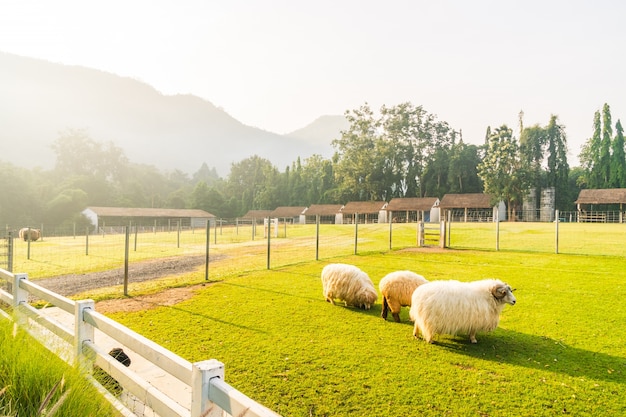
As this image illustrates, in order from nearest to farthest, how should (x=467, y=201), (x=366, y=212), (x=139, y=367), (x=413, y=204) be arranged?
1. (x=139, y=367)
2. (x=467, y=201)
3. (x=413, y=204)
4. (x=366, y=212)

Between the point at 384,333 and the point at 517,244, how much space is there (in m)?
20.4

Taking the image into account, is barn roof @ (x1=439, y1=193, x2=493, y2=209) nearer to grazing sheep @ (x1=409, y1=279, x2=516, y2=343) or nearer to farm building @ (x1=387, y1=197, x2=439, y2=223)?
farm building @ (x1=387, y1=197, x2=439, y2=223)

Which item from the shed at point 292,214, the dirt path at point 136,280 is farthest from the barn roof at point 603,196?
the dirt path at point 136,280

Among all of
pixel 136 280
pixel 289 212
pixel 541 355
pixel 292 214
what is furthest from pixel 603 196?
pixel 136 280

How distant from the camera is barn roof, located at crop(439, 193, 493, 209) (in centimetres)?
5972

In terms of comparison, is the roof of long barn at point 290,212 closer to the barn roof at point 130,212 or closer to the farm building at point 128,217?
the barn roof at point 130,212

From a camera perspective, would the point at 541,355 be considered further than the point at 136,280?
No

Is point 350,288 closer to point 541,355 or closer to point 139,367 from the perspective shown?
point 541,355

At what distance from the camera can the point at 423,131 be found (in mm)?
82125

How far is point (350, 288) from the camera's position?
8.41m

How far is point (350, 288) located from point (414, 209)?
56.5 meters

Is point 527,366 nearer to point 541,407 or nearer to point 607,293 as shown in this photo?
point 541,407

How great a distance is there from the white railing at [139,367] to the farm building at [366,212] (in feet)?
199

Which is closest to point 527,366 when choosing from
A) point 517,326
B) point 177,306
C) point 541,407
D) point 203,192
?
point 541,407
